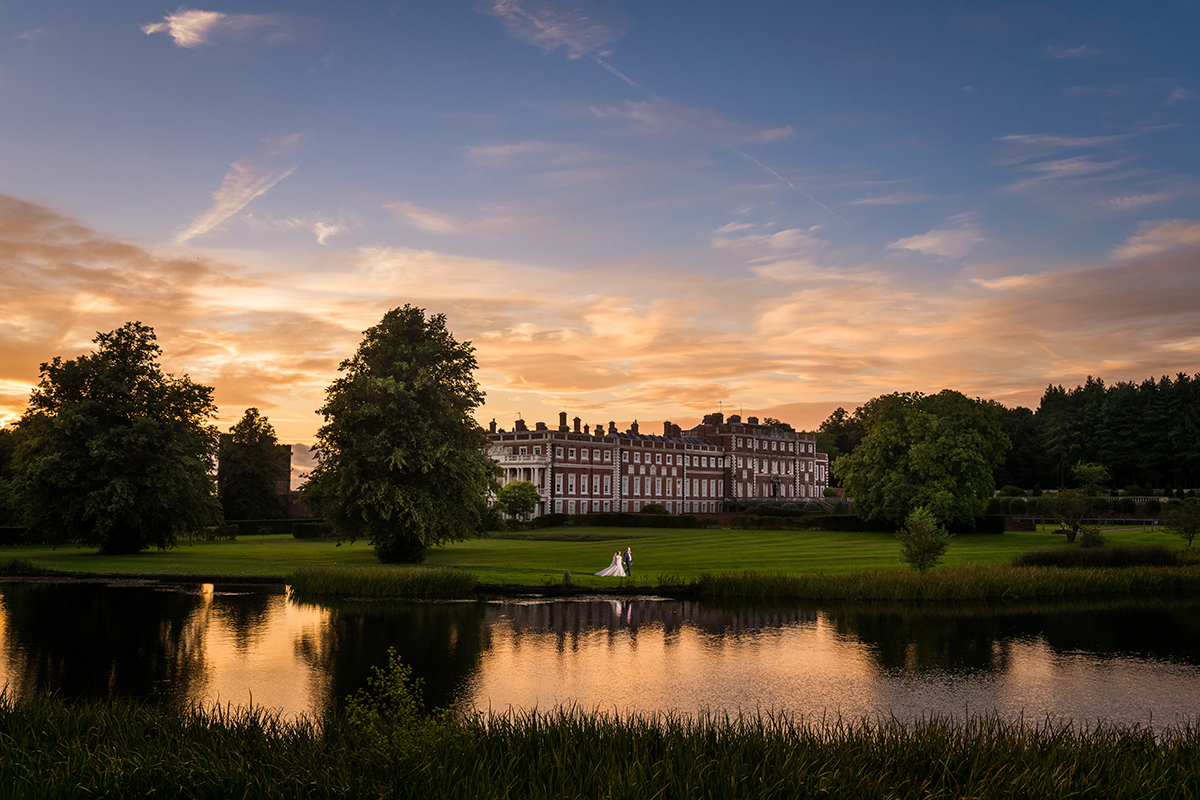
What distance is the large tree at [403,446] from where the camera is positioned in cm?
4228

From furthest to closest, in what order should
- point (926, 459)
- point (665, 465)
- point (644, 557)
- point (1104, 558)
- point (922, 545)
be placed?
point (665, 465), point (926, 459), point (644, 557), point (1104, 558), point (922, 545)

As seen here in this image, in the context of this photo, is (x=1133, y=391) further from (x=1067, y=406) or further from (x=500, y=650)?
(x=500, y=650)

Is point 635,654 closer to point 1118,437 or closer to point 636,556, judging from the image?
point 636,556

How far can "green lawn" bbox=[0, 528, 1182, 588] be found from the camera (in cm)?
4056

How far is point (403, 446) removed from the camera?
42.9 metres

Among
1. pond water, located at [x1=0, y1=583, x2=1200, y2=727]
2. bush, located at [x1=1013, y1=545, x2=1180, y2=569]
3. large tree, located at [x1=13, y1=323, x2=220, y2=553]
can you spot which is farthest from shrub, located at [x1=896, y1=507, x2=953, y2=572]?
large tree, located at [x1=13, y1=323, x2=220, y2=553]

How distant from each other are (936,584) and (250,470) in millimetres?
75603

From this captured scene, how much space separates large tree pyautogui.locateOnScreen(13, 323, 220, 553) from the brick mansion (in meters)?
56.7

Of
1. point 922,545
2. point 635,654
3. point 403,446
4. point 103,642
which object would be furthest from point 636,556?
point 103,642

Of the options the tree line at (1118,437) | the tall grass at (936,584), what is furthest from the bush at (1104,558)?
the tree line at (1118,437)

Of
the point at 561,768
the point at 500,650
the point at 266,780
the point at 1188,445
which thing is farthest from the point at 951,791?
the point at 1188,445

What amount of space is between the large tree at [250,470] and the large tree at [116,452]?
36.6 m

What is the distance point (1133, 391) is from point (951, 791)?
132 metres

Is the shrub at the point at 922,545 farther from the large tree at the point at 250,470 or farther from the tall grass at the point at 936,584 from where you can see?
the large tree at the point at 250,470
